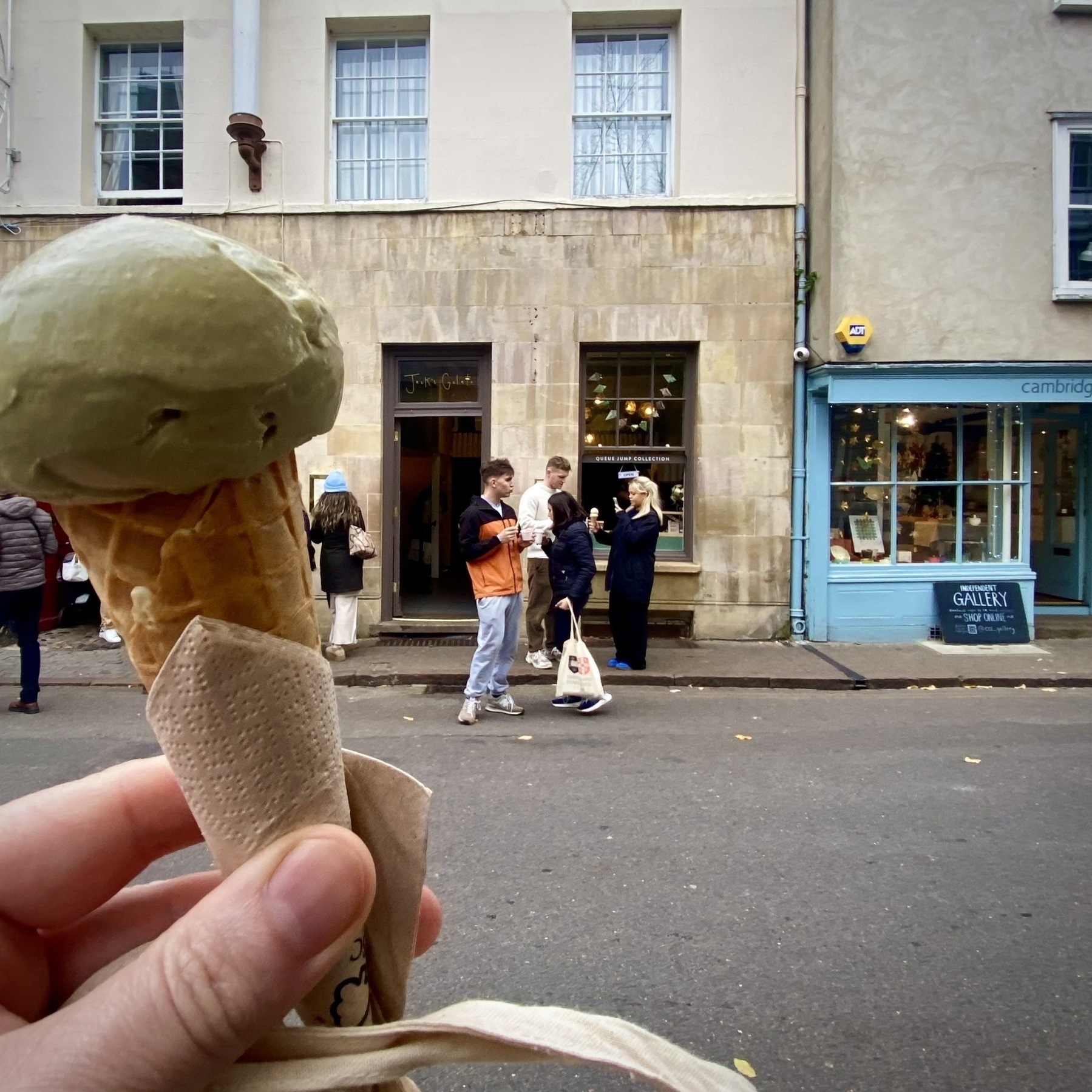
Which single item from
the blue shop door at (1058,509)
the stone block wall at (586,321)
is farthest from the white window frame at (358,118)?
the blue shop door at (1058,509)

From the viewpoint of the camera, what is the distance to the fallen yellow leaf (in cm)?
258

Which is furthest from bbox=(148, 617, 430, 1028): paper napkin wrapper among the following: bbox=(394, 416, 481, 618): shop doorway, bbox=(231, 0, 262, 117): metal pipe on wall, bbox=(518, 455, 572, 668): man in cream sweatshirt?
bbox=(231, 0, 262, 117): metal pipe on wall

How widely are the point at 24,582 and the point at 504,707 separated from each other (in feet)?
14.5

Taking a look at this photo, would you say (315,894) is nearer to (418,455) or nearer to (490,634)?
(490,634)

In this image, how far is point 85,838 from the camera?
4.75 feet

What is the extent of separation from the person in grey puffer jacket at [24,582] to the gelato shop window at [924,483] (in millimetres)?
8953

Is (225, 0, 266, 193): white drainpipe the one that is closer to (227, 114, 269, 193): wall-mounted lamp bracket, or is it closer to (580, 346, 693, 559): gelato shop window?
(227, 114, 269, 193): wall-mounted lamp bracket

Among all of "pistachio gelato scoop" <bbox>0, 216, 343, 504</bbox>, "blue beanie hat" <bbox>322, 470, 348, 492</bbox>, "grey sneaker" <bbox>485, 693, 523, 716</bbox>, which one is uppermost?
"blue beanie hat" <bbox>322, 470, 348, 492</bbox>

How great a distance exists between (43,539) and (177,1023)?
7.74 m

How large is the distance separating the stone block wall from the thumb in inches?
376

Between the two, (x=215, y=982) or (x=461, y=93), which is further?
(x=461, y=93)

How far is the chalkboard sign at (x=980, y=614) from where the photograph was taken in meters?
10.3

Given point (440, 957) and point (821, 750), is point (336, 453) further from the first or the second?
point (440, 957)

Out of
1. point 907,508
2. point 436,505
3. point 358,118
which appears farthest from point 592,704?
point 358,118
